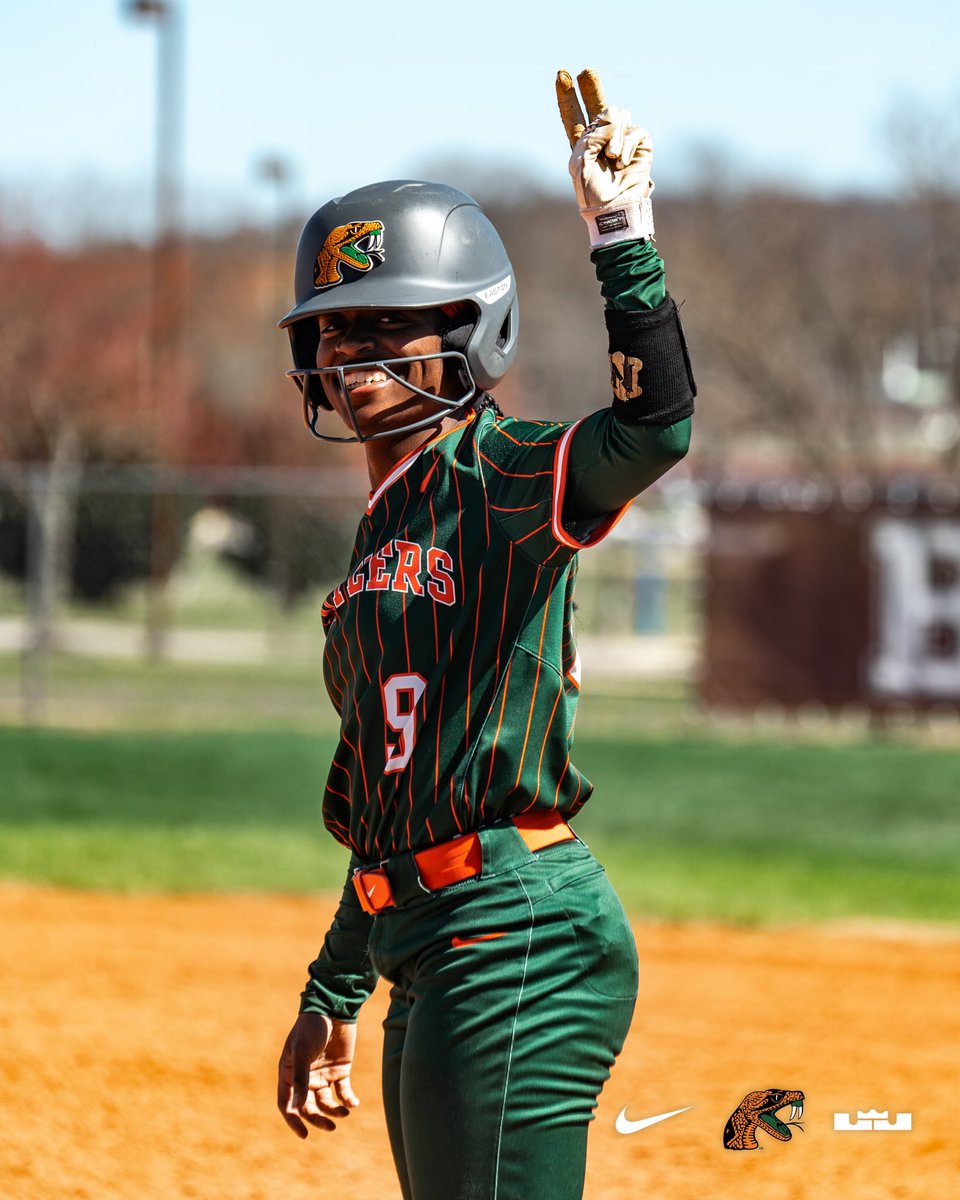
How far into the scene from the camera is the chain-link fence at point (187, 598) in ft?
45.5

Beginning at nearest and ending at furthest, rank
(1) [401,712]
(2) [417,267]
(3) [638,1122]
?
(1) [401,712] → (2) [417,267] → (3) [638,1122]

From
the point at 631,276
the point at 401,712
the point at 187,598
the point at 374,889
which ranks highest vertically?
the point at 631,276

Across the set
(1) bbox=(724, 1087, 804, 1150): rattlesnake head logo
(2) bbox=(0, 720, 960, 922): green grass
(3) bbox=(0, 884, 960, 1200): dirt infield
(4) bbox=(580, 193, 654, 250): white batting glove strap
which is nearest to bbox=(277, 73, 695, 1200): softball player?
(4) bbox=(580, 193, 654, 250): white batting glove strap

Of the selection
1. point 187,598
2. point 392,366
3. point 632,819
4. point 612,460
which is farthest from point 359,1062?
point 187,598

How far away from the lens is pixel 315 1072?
2.80m

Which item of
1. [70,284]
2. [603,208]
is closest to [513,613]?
[603,208]

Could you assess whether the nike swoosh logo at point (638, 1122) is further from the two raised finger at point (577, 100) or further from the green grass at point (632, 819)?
the green grass at point (632, 819)

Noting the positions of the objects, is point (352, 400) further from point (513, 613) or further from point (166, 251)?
point (166, 251)

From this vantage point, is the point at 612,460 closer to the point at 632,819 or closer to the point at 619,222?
the point at 619,222

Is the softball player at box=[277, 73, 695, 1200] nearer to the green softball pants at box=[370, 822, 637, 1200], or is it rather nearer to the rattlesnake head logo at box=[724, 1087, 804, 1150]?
the green softball pants at box=[370, 822, 637, 1200]

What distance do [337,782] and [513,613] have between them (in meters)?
0.46

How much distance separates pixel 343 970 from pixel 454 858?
19.0 inches

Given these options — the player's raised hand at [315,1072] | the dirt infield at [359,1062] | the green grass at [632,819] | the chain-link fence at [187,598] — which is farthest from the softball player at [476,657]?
the chain-link fence at [187,598]

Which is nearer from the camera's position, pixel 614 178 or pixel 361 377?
pixel 614 178
